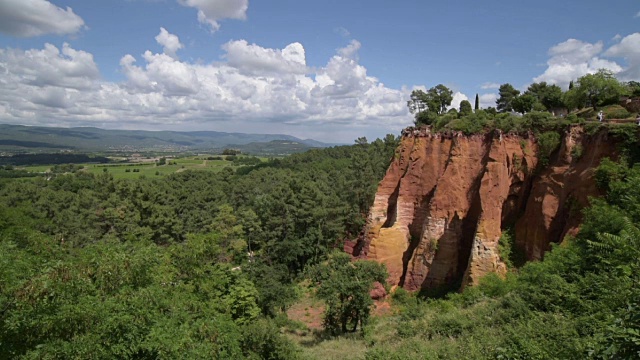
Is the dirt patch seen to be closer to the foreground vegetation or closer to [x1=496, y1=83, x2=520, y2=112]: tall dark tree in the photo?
the foreground vegetation

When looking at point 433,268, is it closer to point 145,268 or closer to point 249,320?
point 249,320

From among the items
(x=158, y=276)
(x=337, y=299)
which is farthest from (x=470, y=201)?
(x=158, y=276)

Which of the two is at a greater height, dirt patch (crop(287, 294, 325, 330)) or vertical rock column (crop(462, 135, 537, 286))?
vertical rock column (crop(462, 135, 537, 286))

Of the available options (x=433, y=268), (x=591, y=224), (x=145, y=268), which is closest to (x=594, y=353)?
(x=591, y=224)

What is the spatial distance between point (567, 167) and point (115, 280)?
26876 millimetres

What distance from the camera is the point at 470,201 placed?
28219mm

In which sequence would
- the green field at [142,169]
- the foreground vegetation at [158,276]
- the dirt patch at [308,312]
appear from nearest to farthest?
1. the foreground vegetation at [158,276]
2. the dirt patch at [308,312]
3. the green field at [142,169]

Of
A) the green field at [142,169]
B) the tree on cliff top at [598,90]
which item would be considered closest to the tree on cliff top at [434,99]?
the tree on cliff top at [598,90]

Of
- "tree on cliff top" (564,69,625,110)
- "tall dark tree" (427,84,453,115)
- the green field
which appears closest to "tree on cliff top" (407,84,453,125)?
"tall dark tree" (427,84,453,115)

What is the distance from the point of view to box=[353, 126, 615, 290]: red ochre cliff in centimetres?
2331

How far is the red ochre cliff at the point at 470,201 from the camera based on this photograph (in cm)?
2331

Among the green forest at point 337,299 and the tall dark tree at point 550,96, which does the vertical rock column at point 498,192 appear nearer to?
the green forest at point 337,299

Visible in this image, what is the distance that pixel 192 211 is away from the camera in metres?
59.1

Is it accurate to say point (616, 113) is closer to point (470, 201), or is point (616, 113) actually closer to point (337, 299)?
point (470, 201)
